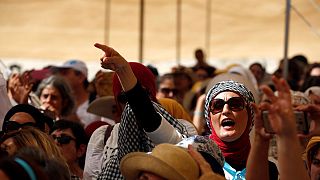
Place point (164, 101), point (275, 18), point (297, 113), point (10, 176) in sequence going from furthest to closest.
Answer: point (275, 18), point (164, 101), point (297, 113), point (10, 176)

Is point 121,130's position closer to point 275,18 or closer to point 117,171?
point 117,171

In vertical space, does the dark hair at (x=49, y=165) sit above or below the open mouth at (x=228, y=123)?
below

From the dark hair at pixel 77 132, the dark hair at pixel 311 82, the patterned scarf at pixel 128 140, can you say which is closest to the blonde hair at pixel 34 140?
the patterned scarf at pixel 128 140

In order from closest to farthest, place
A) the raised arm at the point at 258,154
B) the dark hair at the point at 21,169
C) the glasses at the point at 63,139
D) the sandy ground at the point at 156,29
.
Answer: the dark hair at the point at 21,169, the raised arm at the point at 258,154, the glasses at the point at 63,139, the sandy ground at the point at 156,29

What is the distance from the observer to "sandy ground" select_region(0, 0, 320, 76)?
26694 mm

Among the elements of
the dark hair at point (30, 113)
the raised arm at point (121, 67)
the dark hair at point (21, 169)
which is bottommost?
the dark hair at point (30, 113)

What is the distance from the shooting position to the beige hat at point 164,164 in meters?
4.53

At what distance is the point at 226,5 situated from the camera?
28.0 m

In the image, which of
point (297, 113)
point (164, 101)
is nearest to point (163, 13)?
point (164, 101)

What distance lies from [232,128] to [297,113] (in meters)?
0.77

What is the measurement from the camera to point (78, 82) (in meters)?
10.3

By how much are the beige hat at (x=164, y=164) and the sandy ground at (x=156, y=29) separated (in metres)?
21.4

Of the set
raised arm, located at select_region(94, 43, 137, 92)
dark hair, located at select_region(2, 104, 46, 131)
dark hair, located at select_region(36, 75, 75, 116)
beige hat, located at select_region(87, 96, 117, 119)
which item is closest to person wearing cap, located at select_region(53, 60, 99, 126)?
dark hair, located at select_region(36, 75, 75, 116)

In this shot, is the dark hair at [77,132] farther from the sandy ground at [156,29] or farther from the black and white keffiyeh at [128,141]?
the sandy ground at [156,29]
